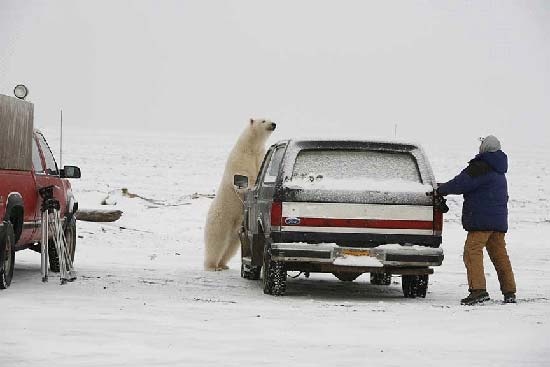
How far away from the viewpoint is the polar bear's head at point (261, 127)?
51.3 feet

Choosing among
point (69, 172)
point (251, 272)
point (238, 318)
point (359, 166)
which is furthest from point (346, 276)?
point (238, 318)

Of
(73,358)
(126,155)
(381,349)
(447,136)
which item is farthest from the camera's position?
(447,136)

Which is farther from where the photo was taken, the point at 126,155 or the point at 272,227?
the point at 126,155

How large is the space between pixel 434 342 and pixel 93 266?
25.2ft

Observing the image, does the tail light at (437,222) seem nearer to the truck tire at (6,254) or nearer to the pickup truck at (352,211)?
the pickup truck at (352,211)

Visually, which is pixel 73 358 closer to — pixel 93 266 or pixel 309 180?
pixel 309 180

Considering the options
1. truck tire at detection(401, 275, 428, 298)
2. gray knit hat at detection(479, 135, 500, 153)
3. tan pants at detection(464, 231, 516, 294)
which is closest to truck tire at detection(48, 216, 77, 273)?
truck tire at detection(401, 275, 428, 298)

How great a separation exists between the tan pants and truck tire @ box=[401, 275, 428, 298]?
61cm

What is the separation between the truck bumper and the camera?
35.0ft

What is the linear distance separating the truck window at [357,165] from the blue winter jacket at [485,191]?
0.50 metres

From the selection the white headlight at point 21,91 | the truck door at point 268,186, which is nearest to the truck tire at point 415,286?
the truck door at point 268,186

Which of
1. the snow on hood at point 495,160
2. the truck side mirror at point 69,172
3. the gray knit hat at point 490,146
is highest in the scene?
the gray knit hat at point 490,146

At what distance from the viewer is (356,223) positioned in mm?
10781

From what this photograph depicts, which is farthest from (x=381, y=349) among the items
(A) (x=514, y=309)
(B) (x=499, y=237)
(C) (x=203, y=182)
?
(C) (x=203, y=182)
